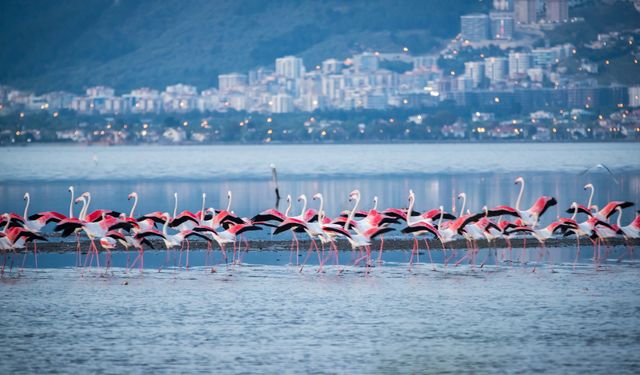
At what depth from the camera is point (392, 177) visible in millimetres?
64062

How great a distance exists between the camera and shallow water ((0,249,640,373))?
14914 mm

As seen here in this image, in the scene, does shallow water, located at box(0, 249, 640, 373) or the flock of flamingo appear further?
the flock of flamingo

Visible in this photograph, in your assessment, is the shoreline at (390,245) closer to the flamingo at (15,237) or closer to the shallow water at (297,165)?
the flamingo at (15,237)

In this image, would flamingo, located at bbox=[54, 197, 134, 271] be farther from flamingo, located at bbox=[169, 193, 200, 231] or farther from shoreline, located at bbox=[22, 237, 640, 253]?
shoreline, located at bbox=[22, 237, 640, 253]

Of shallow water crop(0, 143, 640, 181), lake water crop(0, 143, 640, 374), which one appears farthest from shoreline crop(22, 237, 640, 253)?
shallow water crop(0, 143, 640, 181)

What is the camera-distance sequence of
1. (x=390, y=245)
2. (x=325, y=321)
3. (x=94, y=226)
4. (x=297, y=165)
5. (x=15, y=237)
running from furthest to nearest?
(x=297, y=165) → (x=390, y=245) → (x=94, y=226) → (x=15, y=237) → (x=325, y=321)

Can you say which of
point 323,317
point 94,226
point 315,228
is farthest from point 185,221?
point 323,317

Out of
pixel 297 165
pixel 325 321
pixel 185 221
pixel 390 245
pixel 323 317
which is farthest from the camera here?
pixel 297 165

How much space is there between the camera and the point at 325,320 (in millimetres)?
17250

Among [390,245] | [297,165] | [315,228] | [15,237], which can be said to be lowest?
[390,245]

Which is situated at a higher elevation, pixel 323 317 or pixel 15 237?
pixel 15 237

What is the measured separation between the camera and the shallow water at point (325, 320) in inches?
587

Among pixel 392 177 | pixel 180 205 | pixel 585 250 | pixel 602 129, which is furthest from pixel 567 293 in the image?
pixel 602 129

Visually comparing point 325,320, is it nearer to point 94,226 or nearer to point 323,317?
point 323,317
